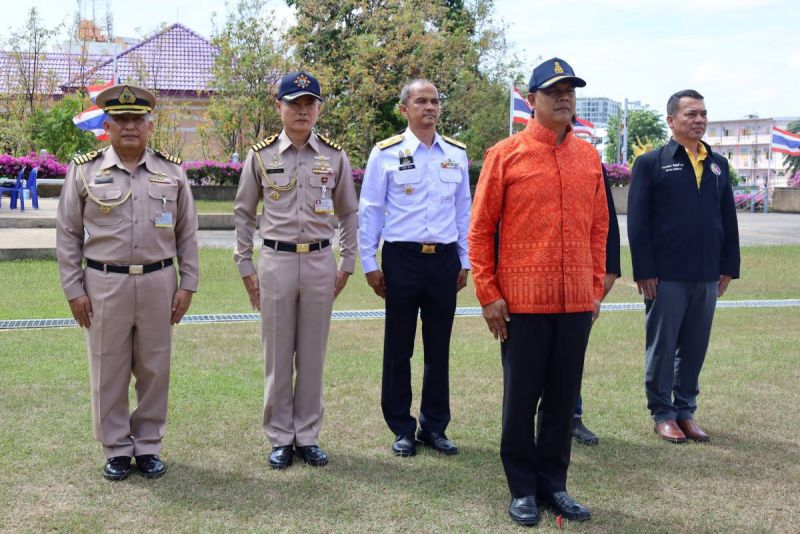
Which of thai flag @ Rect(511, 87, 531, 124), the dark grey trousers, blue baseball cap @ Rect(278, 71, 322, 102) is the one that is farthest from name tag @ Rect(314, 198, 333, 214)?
thai flag @ Rect(511, 87, 531, 124)

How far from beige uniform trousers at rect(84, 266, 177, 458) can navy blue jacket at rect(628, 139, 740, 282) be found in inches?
106

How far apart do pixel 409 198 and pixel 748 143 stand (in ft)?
361

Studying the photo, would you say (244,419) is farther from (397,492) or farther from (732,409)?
(732,409)

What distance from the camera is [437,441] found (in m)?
4.65

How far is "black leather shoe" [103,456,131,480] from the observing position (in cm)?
412

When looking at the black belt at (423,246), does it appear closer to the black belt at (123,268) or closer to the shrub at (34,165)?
the black belt at (123,268)

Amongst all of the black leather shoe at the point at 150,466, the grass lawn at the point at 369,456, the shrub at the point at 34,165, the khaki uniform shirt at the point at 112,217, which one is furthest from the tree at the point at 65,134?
the black leather shoe at the point at 150,466

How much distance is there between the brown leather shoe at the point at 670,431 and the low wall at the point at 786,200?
29.9 m

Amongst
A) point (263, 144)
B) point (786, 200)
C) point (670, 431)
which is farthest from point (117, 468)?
point (786, 200)

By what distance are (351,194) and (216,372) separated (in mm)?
2231

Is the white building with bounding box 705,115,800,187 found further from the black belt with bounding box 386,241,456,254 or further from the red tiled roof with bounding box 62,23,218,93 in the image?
the black belt with bounding box 386,241,456,254

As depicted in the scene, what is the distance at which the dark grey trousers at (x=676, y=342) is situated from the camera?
5.00 m

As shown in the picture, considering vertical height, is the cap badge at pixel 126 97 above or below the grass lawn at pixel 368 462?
above

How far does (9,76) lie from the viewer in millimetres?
30891
